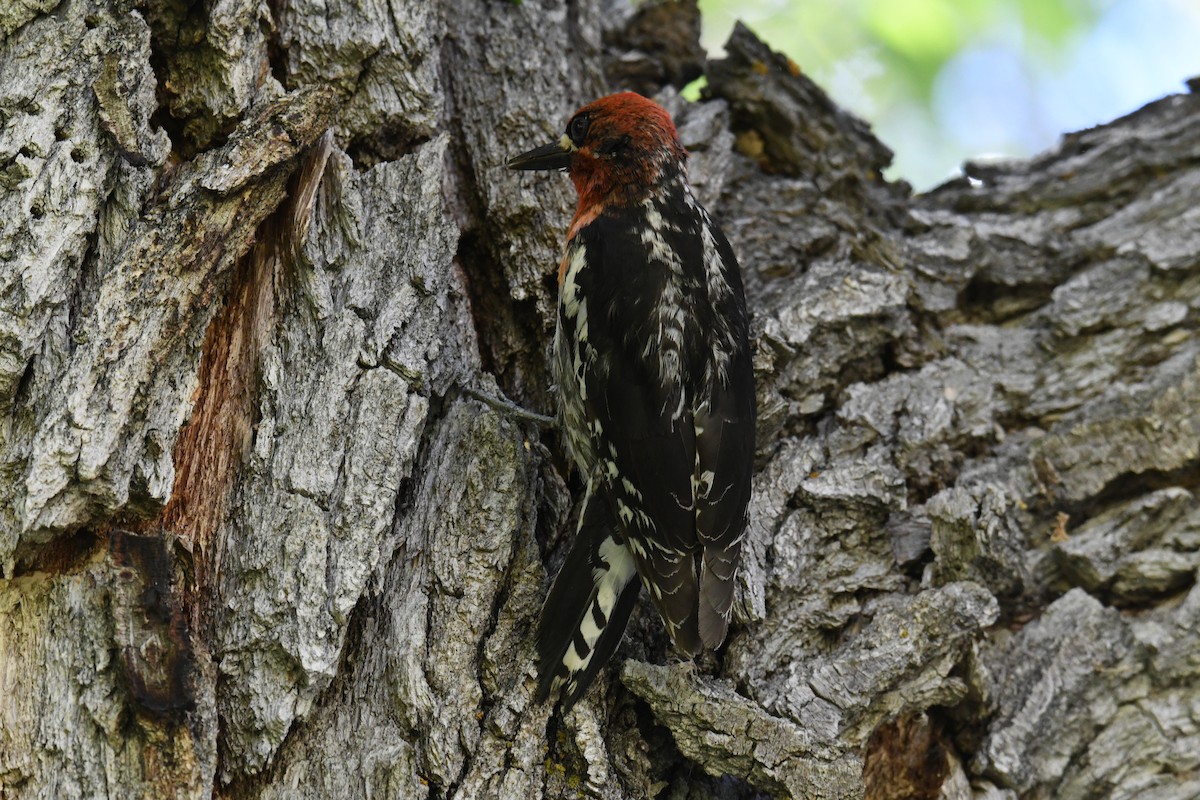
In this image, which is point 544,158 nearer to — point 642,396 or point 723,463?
point 642,396

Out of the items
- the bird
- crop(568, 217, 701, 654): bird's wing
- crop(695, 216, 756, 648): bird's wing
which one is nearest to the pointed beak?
the bird

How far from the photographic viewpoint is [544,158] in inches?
119

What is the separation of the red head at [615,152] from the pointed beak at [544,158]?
2cm

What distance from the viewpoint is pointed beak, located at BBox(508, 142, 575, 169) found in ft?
9.86

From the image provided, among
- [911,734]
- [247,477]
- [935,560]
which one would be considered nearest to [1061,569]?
[935,560]

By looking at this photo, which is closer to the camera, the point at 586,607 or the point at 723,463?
the point at 586,607

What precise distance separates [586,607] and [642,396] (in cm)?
63

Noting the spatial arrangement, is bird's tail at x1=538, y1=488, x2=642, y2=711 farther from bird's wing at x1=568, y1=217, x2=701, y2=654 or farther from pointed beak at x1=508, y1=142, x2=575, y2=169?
pointed beak at x1=508, y1=142, x2=575, y2=169

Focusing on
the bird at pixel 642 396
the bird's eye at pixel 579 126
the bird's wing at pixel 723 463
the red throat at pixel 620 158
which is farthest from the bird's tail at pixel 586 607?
the bird's eye at pixel 579 126

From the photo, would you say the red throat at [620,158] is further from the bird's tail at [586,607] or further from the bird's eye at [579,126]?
the bird's tail at [586,607]

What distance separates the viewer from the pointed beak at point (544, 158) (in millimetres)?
3004

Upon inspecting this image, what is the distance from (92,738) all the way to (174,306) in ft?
2.96

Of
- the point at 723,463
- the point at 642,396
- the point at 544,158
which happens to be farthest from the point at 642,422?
the point at 544,158

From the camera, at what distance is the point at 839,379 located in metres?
3.01
